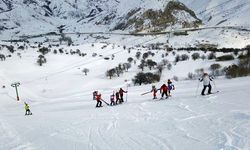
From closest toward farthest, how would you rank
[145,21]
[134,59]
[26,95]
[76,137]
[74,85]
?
[76,137] < [26,95] < [74,85] < [134,59] < [145,21]

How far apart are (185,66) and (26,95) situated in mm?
26270

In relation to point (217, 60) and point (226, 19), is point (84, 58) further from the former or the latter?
point (226, 19)

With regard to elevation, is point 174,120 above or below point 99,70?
above

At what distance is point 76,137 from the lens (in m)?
16.6

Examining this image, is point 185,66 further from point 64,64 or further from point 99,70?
point 64,64

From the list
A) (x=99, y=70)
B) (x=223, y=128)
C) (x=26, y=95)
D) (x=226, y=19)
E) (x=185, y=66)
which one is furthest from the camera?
(x=226, y=19)

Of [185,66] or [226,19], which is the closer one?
[185,66]

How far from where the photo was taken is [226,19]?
150 m

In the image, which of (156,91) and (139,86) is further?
(139,86)

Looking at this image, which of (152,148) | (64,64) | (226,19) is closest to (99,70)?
(64,64)

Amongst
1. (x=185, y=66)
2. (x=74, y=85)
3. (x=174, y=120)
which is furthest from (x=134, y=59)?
(x=174, y=120)

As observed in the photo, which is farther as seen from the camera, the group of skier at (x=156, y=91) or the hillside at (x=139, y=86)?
the group of skier at (x=156, y=91)

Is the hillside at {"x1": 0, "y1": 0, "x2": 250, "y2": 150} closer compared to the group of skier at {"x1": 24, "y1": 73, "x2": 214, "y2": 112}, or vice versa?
the hillside at {"x1": 0, "y1": 0, "x2": 250, "y2": 150}

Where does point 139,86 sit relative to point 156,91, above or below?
below
